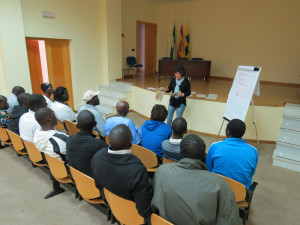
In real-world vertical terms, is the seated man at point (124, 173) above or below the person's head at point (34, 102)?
below

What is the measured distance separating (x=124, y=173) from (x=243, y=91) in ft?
9.41

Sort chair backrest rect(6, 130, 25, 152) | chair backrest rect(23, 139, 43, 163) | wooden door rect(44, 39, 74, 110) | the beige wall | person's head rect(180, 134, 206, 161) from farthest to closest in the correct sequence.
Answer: the beige wall, wooden door rect(44, 39, 74, 110), chair backrest rect(6, 130, 25, 152), chair backrest rect(23, 139, 43, 163), person's head rect(180, 134, 206, 161)

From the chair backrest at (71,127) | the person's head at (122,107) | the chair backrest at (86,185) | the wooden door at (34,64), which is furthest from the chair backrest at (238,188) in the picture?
the wooden door at (34,64)

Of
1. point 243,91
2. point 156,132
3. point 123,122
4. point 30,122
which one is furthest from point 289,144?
point 30,122

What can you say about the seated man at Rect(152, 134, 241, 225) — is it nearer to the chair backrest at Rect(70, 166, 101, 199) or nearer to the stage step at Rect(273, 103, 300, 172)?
the chair backrest at Rect(70, 166, 101, 199)

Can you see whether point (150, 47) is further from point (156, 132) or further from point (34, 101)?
point (156, 132)

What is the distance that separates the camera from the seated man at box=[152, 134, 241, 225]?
121 centimetres

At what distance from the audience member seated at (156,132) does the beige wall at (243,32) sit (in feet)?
22.7

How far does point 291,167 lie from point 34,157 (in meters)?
3.80

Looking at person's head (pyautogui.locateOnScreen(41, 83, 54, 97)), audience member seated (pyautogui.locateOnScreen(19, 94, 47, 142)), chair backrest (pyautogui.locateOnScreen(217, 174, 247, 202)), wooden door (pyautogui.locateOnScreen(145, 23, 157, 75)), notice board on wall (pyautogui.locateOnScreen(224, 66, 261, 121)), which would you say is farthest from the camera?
wooden door (pyautogui.locateOnScreen(145, 23, 157, 75))

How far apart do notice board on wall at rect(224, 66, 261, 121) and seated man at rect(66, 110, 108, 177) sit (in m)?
2.51

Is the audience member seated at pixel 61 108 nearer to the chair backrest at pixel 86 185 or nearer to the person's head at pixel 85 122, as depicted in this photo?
the person's head at pixel 85 122

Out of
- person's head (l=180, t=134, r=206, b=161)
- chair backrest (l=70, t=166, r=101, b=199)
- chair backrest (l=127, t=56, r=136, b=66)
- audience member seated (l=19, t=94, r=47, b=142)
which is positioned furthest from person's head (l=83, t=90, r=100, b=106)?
chair backrest (l=127, t=56, r=136, b=66)

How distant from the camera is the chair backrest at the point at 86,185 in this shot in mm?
1787
